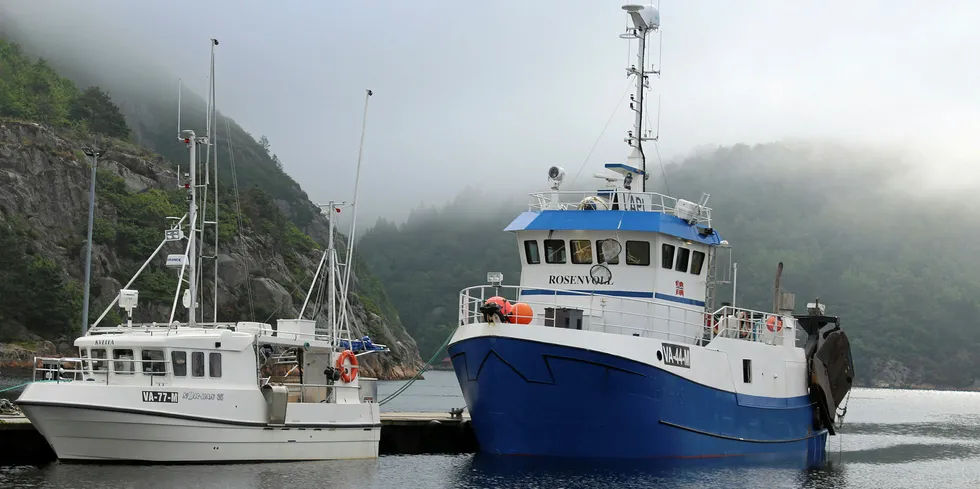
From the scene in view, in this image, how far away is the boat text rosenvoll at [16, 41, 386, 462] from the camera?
25500 mm

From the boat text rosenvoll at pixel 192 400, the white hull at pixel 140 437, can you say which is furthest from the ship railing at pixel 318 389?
the white hull at pixel 140 437

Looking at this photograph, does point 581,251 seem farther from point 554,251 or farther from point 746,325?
point 746,325

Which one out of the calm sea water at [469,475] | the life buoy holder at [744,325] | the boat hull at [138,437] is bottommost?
the calm sea water at [469,475]

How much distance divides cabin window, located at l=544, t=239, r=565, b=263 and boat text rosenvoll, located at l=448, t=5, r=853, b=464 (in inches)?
1.2

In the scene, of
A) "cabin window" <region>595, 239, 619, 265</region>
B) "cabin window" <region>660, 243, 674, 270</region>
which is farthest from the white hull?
"cabin window" <region>660, 243, 674, 270</region>

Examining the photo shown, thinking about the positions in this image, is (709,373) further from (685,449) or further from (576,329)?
(576,329)

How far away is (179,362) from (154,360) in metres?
0.53

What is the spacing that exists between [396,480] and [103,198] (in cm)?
7509

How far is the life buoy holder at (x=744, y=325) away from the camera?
3244cm

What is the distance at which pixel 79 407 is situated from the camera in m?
25.2

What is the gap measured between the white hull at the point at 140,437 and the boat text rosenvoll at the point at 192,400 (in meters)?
0.02

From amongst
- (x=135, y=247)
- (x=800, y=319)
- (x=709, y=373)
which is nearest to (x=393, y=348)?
(x=135, y=247)

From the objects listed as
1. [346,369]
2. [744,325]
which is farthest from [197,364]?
[744,325]

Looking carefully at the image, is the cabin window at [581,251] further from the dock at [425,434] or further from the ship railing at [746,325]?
the dock at [425,434]
